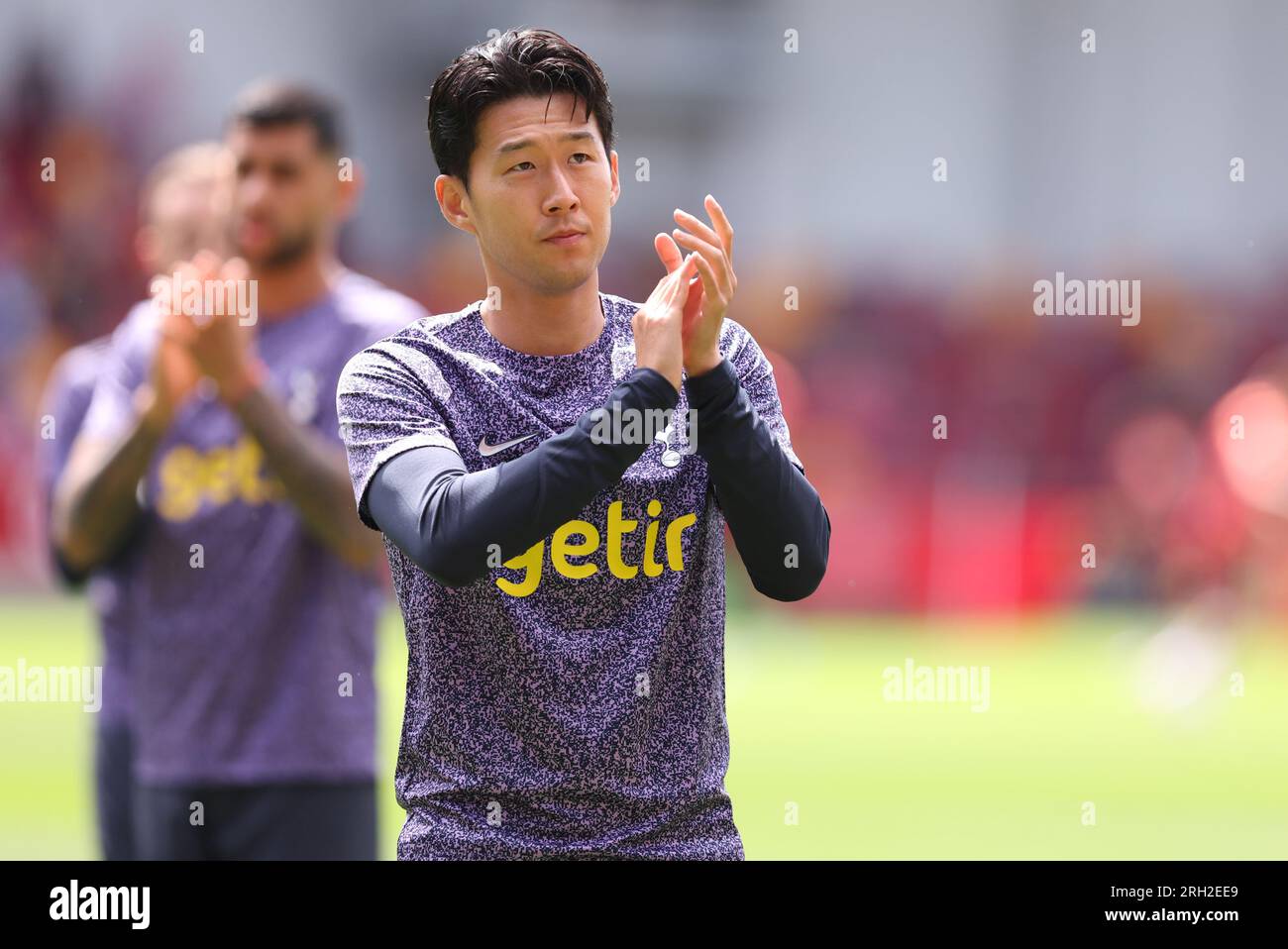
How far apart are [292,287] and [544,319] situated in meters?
1.90

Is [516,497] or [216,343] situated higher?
[216,343]

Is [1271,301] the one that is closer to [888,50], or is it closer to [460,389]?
[888,50]

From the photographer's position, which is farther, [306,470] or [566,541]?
[306,470]

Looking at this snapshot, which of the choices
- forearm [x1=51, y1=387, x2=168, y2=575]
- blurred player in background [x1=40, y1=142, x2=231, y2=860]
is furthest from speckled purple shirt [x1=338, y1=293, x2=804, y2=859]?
blurred player in background [x1=40, y1=142, x2=231, y2=860]

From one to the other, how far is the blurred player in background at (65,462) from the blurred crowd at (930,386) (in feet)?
42.2

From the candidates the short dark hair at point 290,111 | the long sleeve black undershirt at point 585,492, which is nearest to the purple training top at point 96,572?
the short dark hair at point 290,111

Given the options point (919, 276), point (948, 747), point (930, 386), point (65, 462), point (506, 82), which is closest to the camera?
point (506, 82)

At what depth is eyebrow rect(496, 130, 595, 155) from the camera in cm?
236

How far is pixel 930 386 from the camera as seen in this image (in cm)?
2148

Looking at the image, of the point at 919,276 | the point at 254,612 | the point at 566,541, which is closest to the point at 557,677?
the point at 566,541

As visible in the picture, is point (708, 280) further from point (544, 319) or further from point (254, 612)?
point (254, 612)

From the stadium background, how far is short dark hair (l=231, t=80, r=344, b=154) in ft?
25.0

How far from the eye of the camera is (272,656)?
13.2 feet

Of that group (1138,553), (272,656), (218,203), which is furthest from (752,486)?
(1138,553)
